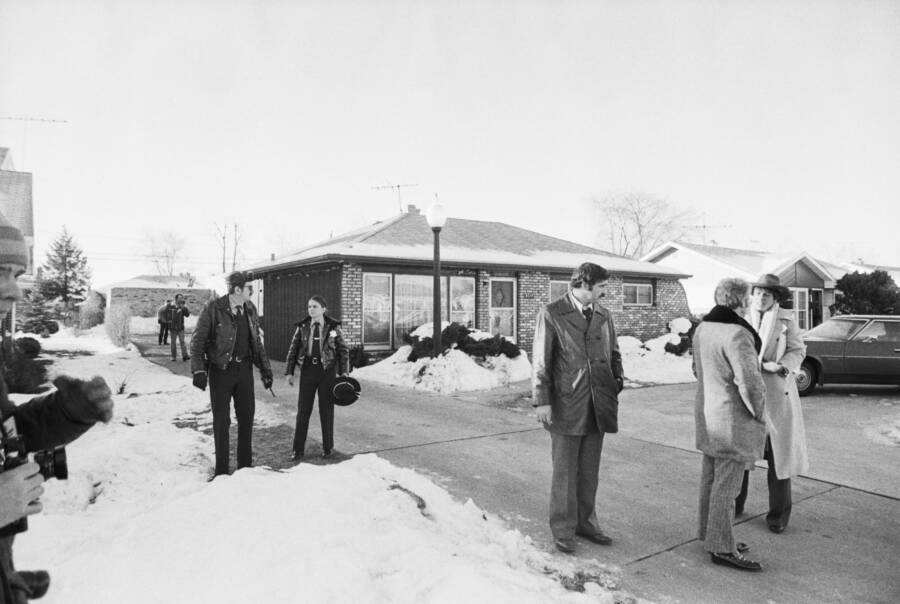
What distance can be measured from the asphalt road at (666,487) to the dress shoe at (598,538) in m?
0.06

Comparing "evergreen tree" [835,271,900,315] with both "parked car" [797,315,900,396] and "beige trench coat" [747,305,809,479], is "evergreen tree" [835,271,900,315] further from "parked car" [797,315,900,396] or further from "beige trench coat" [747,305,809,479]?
"beige trench coat" [747,305,809,479]

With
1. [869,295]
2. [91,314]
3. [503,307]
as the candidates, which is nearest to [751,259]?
[869,295]

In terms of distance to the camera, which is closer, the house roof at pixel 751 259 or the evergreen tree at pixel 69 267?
the house roof at pixel 751 259

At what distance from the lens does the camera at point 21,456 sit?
165cm

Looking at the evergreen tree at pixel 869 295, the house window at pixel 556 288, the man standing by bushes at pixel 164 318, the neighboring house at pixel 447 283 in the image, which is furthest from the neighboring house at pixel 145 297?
the evergreen tree at pixel 869 295

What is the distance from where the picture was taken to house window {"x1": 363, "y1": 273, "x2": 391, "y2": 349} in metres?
15.2

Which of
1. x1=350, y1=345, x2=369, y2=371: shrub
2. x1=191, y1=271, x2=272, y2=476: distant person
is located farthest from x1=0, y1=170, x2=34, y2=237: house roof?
x1=191, y1=271, x2=272, y2=476: distant person

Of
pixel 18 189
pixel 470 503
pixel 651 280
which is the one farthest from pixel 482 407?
pixel 18 189

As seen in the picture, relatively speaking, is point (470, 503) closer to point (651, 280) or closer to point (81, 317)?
point (651, 280)

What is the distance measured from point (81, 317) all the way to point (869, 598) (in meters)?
40.6

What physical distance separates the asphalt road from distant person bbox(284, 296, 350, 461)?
17.1 inches

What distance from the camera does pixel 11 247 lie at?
1.74 meters

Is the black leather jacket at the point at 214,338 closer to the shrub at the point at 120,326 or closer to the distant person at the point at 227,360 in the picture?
the distant person at the point at 227,360

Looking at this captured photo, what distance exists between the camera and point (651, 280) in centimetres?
2061
